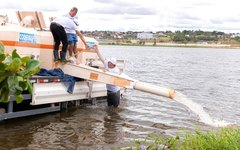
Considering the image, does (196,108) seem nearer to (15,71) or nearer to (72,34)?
(72,34)

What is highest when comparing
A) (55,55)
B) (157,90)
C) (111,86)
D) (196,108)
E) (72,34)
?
(72,34)

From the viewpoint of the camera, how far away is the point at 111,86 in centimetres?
1277

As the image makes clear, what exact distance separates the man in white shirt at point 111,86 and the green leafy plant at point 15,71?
932 cm

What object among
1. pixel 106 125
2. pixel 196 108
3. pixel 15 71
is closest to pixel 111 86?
pixel 106 125

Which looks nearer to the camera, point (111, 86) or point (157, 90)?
point (157, 90)

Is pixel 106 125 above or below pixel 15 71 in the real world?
below

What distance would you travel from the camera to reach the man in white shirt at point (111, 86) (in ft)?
41.0

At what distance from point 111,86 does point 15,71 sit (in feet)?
32.1

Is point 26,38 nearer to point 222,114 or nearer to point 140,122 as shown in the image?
point 140,122

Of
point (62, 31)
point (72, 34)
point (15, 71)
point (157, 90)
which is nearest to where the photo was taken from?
point (15, 71)

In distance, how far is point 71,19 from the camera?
37.4ft

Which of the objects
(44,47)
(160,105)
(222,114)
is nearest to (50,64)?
(44,47)

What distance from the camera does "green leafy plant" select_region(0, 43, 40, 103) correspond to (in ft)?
9.77

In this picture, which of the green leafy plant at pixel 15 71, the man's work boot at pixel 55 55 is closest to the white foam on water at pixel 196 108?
the man's work boot at pixel 55 55
